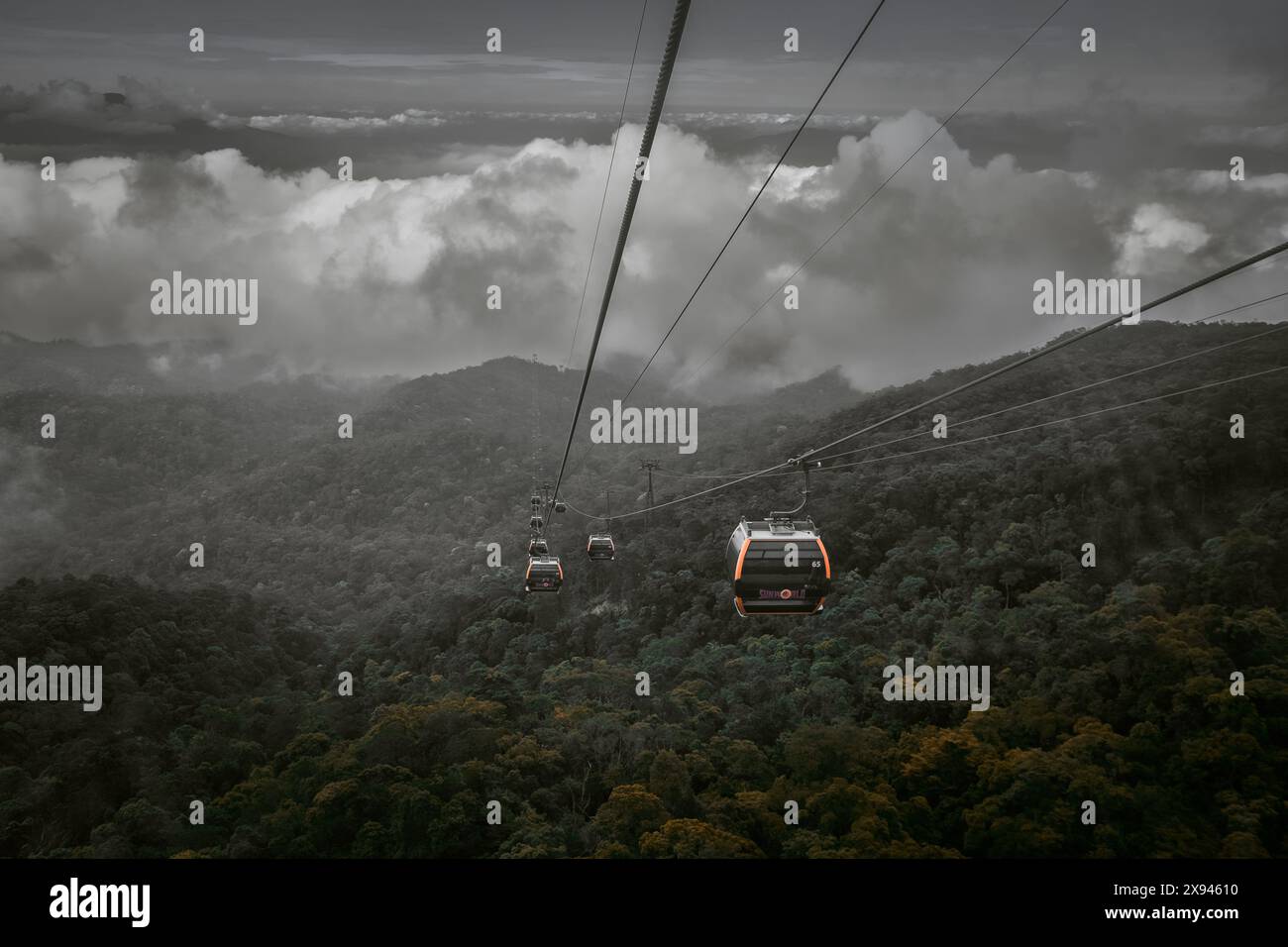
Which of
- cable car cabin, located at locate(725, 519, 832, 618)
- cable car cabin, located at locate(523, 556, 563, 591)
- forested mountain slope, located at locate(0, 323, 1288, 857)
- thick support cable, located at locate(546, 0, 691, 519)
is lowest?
forested mountain slope, located at locate(0, 323, 1288, 857)

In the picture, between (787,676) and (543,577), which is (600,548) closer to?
(543,577)

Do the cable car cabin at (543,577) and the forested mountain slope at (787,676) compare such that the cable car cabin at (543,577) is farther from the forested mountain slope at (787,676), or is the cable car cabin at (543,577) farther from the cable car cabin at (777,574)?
the cable car cabin at (777,574)

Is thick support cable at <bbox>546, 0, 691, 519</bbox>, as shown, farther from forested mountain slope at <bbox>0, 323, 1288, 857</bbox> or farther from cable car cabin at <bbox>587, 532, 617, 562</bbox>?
forested mountain slope at <bbox>0, 323, 1288, 857</bbox>

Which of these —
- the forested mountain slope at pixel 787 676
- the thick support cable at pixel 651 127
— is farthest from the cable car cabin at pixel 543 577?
the thick support cable at pixel 651 127

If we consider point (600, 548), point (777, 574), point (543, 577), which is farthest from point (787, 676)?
point (777, 574)

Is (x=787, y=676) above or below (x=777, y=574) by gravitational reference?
below

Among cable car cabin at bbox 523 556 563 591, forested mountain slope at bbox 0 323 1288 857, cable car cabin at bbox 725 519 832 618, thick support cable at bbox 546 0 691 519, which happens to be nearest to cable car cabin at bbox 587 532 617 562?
cable car cabin at bbox 523 556 563 591

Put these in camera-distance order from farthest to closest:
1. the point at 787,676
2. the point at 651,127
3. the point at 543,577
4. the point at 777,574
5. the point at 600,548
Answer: the point at 787,676, the point at 600,548, the point at 543,577, the point at 777,574, the point at 651,127
